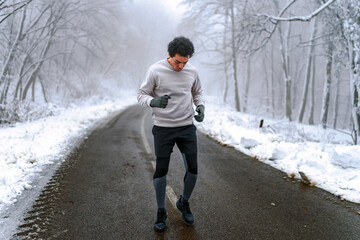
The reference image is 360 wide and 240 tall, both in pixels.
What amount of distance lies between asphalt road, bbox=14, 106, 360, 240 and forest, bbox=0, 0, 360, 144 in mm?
5084

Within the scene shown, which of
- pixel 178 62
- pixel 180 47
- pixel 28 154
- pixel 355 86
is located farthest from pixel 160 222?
pixel 355 86

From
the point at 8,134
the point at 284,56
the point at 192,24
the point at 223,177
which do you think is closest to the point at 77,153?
the point at 8,134

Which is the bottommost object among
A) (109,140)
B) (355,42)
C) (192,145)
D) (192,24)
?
(109,140)

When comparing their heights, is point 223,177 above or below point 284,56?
below

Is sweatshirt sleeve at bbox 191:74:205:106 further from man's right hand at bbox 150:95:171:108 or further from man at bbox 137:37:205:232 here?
man's right hand at bbox 150:95:171:108

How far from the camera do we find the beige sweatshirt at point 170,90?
9.21 feet

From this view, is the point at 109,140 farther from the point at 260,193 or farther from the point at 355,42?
the point at 355,42

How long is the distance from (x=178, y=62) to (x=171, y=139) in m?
0.92

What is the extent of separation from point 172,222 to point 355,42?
896 cm

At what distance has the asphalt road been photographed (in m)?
2.88

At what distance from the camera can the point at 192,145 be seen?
297 centimetres

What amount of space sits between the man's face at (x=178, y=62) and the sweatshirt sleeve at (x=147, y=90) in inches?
11.2

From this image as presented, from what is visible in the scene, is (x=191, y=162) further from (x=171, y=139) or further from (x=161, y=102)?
(x=161, y=102)

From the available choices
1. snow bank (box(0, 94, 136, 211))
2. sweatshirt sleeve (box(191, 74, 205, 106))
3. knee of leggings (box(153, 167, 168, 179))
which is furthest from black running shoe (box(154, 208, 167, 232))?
snow bank (box(0, 94, 136, 211))
